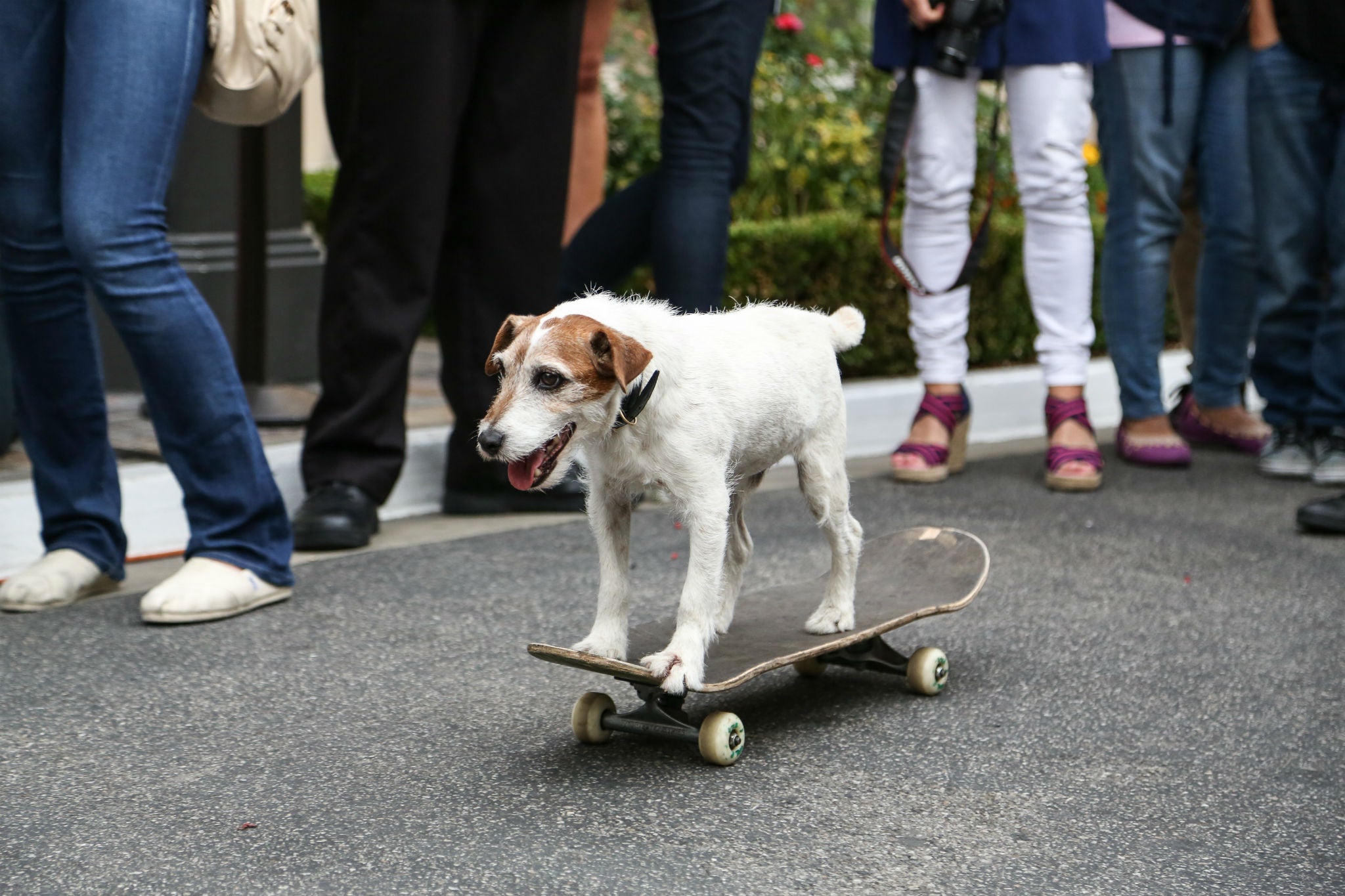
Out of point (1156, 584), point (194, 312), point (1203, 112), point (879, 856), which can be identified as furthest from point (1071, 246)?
point (879, 856)

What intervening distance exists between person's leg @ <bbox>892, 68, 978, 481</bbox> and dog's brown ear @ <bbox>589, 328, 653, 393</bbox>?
2.65 meters

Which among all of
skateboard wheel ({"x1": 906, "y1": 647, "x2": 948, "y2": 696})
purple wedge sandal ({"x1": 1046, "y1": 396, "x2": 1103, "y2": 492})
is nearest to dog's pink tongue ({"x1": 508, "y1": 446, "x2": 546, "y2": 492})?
skateboard wheel ({"x1": 906, "y1": 647, "x2": 948, "y2": 696})

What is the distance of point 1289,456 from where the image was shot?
4.83m

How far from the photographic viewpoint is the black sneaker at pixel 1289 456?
4.79m

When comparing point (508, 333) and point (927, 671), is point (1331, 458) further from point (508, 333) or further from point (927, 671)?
point (508, 333)

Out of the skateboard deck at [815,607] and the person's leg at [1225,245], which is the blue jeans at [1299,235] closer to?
the person's leg at [1225,245]

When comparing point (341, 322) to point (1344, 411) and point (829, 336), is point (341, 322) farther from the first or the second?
point (1344, 411)

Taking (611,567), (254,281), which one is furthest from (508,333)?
(254,281)

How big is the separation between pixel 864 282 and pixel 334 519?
2941 mm

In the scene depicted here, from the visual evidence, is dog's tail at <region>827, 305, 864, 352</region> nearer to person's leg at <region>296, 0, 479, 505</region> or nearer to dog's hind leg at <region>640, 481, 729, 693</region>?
dog's hind leg at <region>640, 481, 729, 693</region>

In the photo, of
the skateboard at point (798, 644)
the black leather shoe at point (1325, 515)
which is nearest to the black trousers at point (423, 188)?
the skateboard at point (798, 644)

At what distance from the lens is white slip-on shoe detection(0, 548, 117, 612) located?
313cm

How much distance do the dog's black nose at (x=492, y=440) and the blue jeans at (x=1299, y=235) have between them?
345 cm

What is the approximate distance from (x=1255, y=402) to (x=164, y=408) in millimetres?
4986
